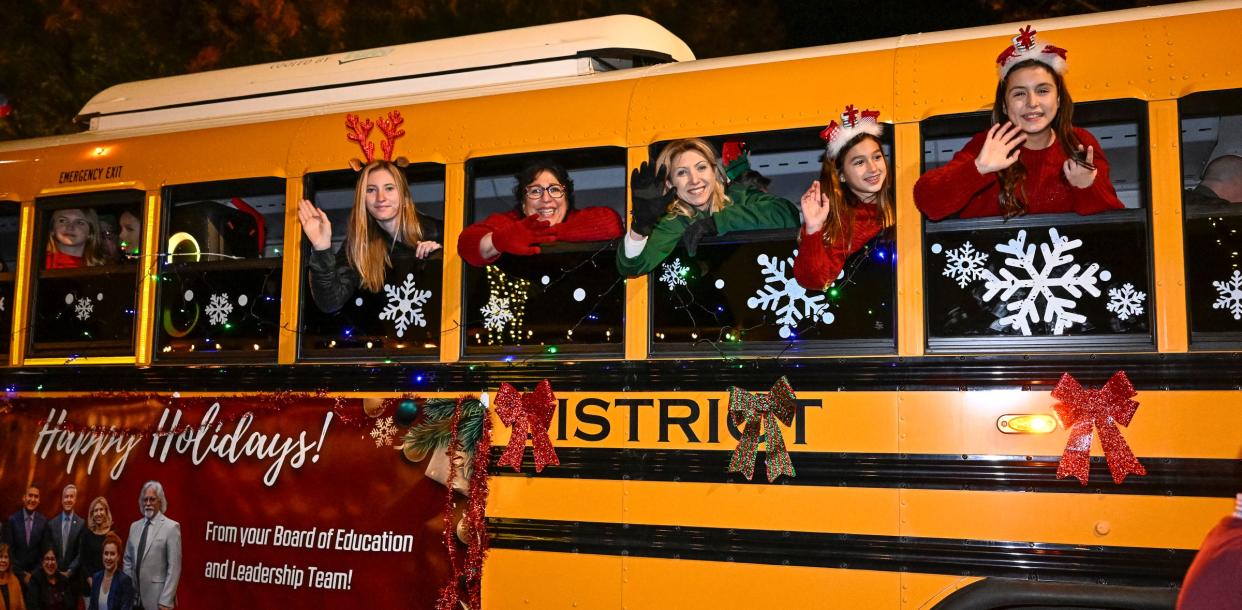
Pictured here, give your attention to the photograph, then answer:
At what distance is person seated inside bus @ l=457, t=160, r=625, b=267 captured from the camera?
161 inches

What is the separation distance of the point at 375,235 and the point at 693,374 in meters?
1.57

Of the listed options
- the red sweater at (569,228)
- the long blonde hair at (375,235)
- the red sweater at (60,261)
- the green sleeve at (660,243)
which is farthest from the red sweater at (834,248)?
the red sweater at (60,261)

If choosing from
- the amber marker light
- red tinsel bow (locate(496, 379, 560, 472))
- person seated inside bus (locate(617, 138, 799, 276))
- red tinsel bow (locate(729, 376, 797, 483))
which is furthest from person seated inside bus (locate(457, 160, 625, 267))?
the amber marker light

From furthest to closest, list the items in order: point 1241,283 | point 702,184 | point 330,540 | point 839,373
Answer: point 330,540, point 702,184, point 839,373, point 1241,283

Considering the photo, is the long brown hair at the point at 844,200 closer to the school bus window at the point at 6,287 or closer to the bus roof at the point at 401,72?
the bus roof at the point at 401,72

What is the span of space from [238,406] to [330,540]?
79 centimetres

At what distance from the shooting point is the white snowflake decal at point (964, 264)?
3.58m

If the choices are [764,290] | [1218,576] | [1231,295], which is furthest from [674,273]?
[1218,576]

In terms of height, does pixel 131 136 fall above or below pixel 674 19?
below

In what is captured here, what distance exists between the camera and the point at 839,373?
368 centimetres

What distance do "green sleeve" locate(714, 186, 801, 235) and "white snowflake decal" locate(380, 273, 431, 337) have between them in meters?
1.33

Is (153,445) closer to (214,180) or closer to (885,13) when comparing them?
(214,180)

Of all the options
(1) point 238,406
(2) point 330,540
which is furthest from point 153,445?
(2) point 330,540

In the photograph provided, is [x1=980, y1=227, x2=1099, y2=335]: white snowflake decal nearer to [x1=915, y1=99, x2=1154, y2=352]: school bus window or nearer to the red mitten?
[x1=915, y1=99, x2=1154, y2=352]: school bus window
